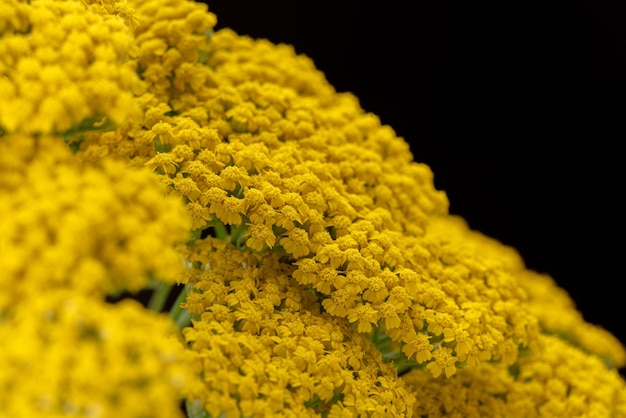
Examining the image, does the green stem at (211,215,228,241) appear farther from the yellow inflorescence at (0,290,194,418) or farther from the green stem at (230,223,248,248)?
the yellow inflorescence at (0,290,194,418)

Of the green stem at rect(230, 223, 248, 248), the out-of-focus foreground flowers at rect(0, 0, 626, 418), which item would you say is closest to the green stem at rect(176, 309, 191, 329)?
the out-of-focus foreground flowers at rect(0, 0, 626, 418)

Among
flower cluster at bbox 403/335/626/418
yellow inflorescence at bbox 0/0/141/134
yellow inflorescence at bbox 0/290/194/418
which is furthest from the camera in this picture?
flower cluster at bbox 403/335/626/418

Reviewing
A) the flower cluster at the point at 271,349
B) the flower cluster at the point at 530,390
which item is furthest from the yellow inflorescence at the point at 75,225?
the flower cluster at the point at 530,390

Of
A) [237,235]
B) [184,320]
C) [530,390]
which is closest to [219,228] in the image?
[237,235]

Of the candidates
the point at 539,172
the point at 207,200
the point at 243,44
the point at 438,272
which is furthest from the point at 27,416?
the point at 539,172

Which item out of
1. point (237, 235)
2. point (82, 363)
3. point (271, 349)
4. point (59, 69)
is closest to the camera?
point (82, 363)

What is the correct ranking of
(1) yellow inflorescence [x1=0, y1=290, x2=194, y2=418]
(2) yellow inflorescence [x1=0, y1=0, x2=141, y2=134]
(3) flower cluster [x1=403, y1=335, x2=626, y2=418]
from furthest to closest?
(3) flower cluster [x1=403, y1=335, x2=626, y2=418] < (2) yellow inflorescence [x1=0, y1=0, x2=141, y2=134] < (1) yellow inflorescence [x1=0, y1=290, x2=194, y2=418]

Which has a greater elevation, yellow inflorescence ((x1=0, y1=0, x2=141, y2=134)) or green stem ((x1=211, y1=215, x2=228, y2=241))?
yellow inflorescence ((x1=0, y1=0, x2=141, y2=134))

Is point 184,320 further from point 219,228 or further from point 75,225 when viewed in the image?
point 75,225
